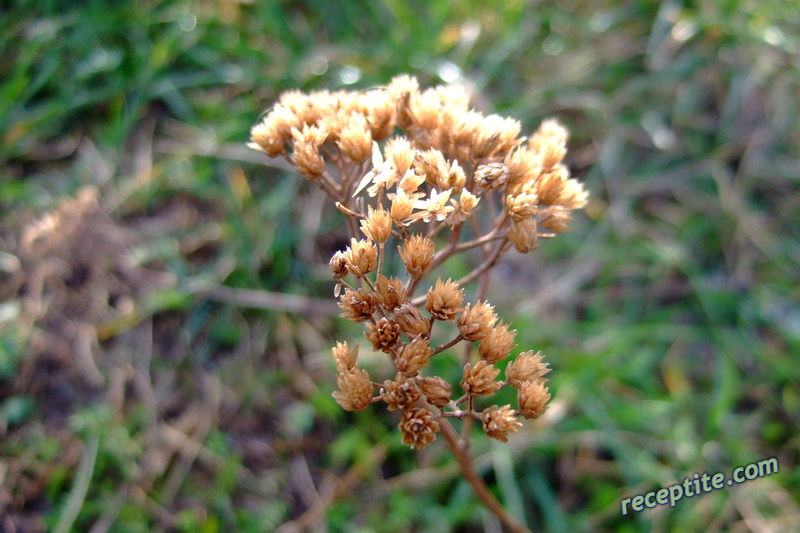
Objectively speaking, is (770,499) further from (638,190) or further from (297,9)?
(297,9)

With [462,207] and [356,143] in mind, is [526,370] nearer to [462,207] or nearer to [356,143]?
[462,207]

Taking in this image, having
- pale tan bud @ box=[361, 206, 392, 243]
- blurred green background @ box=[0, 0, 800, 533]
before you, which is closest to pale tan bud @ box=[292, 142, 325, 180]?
pale tan bud @ box=[361, 206, 392, 243]

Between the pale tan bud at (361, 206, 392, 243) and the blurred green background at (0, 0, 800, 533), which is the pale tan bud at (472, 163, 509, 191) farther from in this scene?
the blurred green background at (0, 0, 800, 533)

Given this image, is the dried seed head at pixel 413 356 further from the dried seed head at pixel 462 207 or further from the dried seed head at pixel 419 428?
the dried seed head at pixel 462 207

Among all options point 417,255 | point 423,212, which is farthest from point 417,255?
point 423,212

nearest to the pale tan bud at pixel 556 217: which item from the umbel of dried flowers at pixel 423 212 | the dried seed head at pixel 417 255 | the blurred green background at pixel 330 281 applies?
the umbel of dried flowers at pixel 423 212

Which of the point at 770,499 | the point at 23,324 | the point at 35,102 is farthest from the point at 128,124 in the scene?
the point at 770,499
